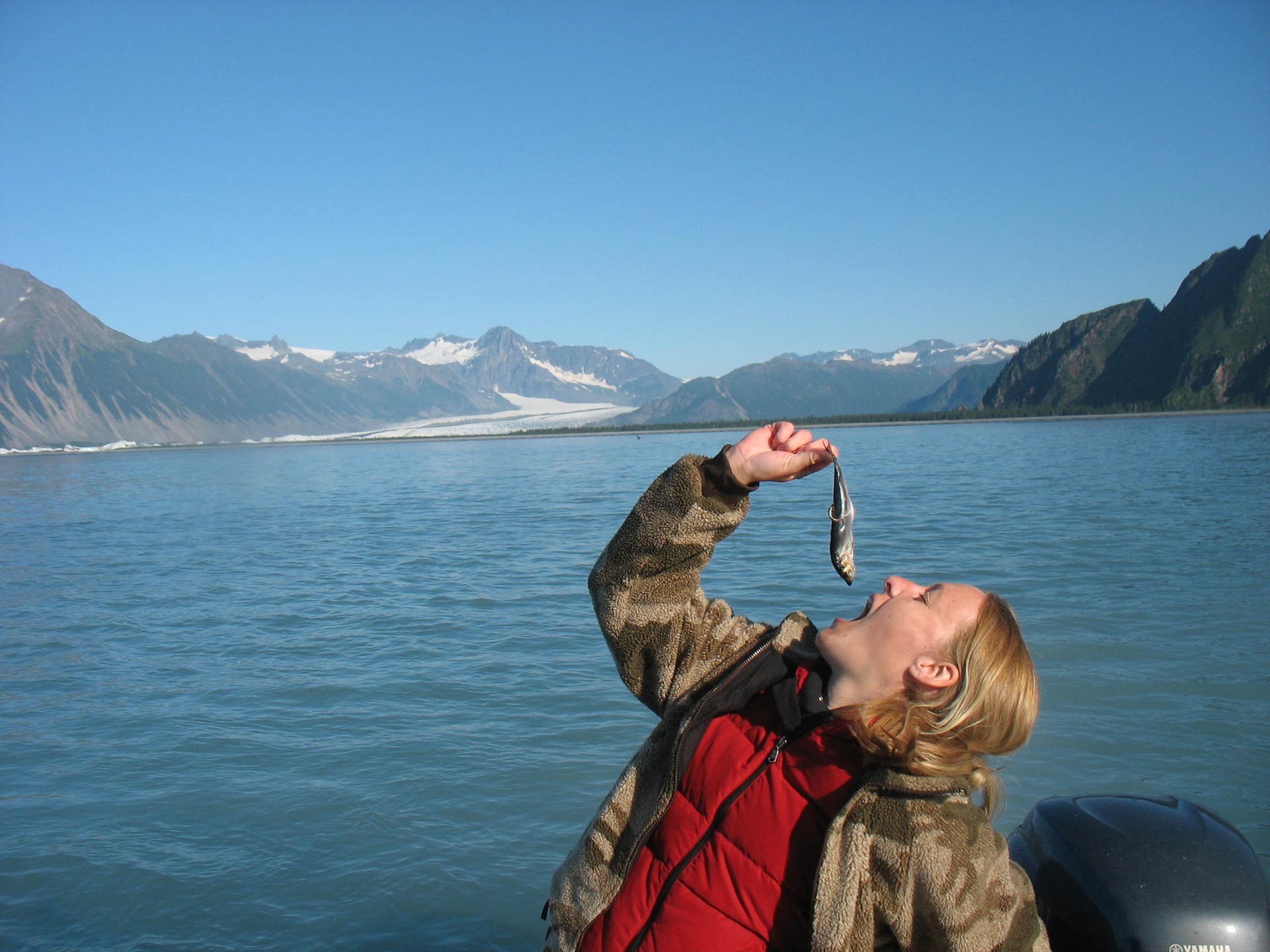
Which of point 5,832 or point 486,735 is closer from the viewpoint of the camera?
point 5,832

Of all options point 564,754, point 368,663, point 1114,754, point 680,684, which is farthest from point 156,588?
point 680,684

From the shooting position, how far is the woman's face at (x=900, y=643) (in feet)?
5.99

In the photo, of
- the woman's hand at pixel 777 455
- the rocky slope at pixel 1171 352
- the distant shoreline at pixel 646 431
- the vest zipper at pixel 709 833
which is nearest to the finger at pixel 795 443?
the woman's hand at pixel 777 455

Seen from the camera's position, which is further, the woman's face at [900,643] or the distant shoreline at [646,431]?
the distant shoreline at [646,431]

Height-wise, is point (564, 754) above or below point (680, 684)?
below

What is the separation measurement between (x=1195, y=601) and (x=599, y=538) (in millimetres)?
10970

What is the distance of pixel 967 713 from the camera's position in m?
1.76

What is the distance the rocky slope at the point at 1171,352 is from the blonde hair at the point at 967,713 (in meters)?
152

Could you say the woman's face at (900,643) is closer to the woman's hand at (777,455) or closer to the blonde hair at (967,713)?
the blonde hair at (967,713)

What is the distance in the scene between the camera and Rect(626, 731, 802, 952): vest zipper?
1874mm

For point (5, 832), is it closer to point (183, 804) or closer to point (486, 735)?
point (183, 804)

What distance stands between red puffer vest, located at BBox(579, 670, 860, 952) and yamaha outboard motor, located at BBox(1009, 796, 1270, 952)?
0.96 meters

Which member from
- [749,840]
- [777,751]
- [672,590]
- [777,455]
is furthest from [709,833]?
[777,455]

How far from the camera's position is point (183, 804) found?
6.11m
